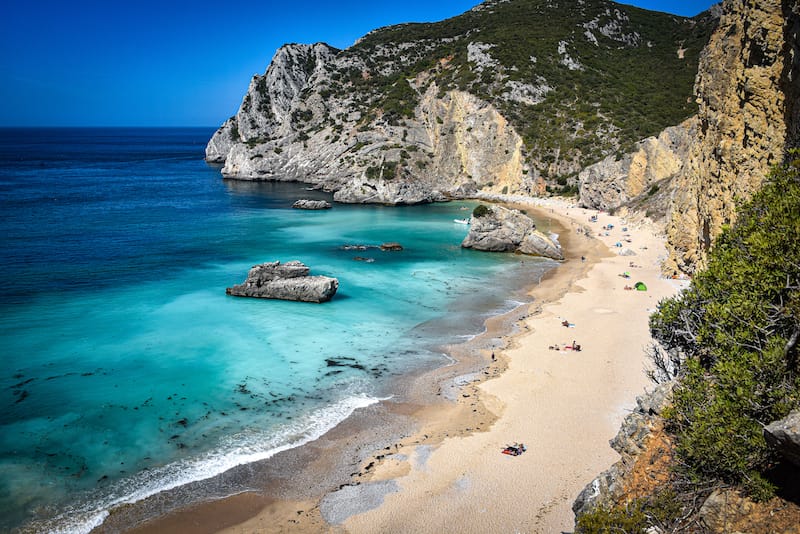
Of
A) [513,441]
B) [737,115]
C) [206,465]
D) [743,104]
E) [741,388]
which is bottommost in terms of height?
[206,465]

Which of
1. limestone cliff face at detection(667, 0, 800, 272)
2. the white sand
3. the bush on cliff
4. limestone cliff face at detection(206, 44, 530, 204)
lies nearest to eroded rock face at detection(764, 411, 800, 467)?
the bush on cliff

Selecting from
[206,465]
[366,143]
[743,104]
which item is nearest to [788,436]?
[206,465]

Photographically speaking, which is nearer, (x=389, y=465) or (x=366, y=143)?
(x=389, y=465)

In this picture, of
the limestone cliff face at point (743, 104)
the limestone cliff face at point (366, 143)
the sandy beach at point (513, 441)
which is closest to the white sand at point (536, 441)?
the sandy beach at point (513, 441)

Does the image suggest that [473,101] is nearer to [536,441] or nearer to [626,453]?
[536,441]

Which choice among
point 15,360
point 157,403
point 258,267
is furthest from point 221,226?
point 157,403

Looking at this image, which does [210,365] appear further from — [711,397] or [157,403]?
[711,397]

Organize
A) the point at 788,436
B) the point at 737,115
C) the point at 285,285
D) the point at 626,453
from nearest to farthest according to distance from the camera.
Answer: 1. the point at 788,436
2. the point at 626,453
3. the point at 737,115
4. the point at 285,285
